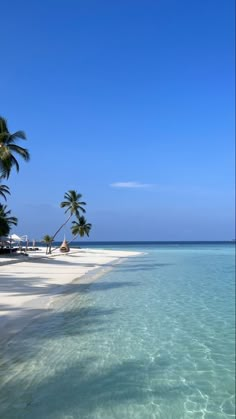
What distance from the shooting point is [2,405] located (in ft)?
17.1

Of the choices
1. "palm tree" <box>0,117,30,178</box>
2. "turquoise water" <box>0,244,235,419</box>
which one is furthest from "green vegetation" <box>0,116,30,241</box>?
"turquoise water" <box>0,244,235,419</box>

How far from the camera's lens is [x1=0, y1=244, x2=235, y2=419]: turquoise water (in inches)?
217

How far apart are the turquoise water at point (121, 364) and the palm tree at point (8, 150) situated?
18.3 meters

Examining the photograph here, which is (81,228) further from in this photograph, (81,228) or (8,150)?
(8,150)

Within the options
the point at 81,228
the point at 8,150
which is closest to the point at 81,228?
the point at 81,228

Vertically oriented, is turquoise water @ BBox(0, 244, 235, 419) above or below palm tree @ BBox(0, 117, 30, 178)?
below

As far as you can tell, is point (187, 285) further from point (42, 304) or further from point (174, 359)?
point (174, 359)

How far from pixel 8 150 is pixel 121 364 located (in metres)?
24.1

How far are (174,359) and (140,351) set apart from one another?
784 mm

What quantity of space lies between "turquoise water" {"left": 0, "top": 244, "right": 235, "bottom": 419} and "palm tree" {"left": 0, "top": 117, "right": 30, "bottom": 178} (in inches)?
721

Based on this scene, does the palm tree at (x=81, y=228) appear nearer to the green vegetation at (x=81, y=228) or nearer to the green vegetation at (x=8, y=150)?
the green vegetation at (x=81, y=228)

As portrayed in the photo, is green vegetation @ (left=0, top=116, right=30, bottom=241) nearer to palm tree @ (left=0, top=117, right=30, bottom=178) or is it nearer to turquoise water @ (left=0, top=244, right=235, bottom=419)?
palm tree @ (left=0, top=117, right=30, bottom=178)

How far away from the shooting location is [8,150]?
93.6 feet

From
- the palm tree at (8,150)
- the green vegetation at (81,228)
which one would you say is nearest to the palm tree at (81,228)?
the green vegetation at (81,228)
